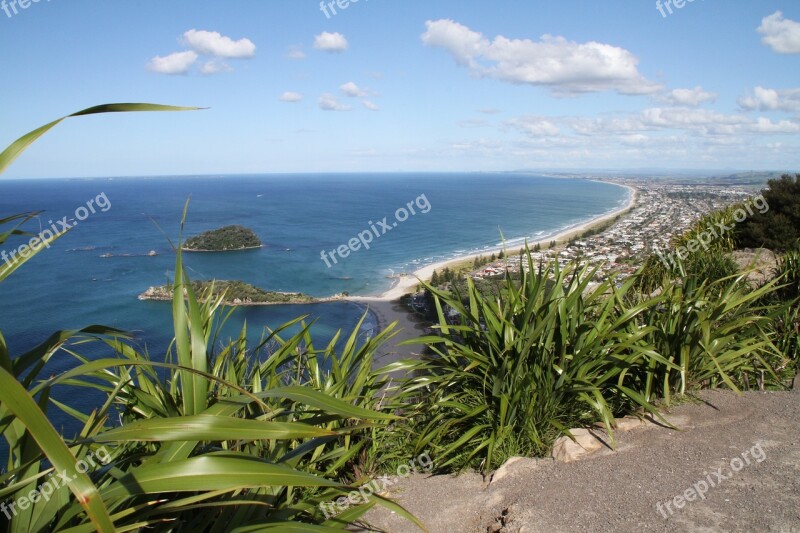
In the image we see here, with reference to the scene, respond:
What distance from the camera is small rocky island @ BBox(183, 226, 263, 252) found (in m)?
53.4

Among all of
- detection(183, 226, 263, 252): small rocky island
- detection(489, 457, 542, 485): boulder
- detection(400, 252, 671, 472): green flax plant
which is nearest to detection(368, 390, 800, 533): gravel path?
detection(489, 457, 542, 485): boulder

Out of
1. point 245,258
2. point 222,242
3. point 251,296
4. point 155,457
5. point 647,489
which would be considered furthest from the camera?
point 222,242

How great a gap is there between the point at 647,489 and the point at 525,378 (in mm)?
957

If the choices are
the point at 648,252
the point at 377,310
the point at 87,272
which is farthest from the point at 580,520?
the point at 87,272

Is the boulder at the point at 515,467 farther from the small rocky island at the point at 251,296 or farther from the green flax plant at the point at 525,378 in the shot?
the small rocky island at the point at 251,296

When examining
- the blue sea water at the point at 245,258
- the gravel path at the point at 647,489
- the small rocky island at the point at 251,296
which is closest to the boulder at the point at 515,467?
the gravel path at the point at 647,489

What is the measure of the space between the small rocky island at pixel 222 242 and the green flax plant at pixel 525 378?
52.0 meters

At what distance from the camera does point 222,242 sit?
53.6m

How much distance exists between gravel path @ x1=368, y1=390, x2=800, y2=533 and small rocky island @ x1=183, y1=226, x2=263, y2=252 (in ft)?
173

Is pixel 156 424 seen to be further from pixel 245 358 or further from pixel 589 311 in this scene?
pixel 589 311

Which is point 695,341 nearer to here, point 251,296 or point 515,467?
point 515,467

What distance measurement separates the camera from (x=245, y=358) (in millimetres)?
3619

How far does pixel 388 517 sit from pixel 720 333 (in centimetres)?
307

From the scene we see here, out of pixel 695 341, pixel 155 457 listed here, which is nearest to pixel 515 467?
pixel 695 341
